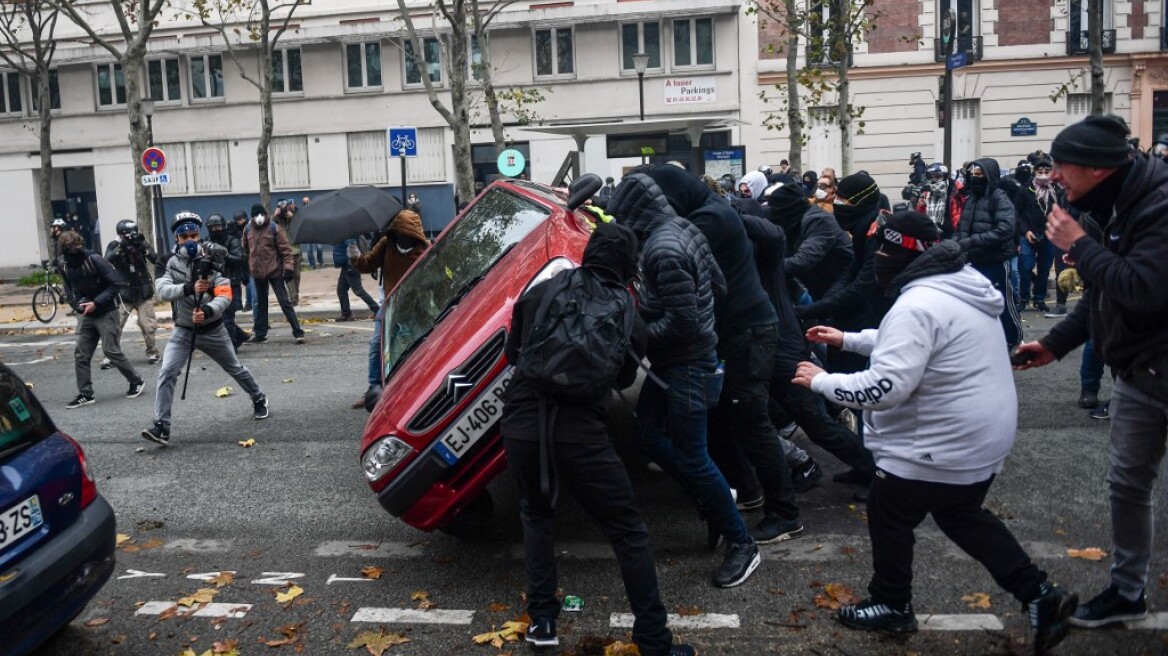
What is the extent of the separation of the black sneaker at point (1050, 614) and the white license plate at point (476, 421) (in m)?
2.38

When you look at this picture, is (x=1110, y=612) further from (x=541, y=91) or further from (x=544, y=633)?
→ (x=541, y=91)

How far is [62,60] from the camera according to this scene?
35.7 metres

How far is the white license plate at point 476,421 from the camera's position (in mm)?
4914

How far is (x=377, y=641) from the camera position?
177 inches

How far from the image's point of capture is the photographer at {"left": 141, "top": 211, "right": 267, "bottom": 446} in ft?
27.5

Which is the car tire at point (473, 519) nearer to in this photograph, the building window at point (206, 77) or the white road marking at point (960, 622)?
the white road marking at point (960, 622)

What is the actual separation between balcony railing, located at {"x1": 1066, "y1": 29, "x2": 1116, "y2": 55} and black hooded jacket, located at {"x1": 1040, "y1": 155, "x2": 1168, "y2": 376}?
30268 mm

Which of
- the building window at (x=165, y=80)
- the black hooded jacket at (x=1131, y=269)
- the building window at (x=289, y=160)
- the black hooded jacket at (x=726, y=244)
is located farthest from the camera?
the building window at (x=165, y=80)

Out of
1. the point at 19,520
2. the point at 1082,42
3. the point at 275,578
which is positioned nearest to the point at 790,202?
the point at 275,578

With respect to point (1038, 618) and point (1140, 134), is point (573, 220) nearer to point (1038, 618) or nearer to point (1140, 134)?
point (1038, 618)

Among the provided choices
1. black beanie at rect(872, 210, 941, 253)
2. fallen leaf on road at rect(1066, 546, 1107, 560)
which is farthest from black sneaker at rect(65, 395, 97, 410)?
fallen leaf on road at rect(1066, 546, 1107, 560)

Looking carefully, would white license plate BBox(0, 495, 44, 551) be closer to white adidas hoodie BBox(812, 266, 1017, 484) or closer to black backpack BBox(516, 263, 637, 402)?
black backpack BBox(516, 263, 637, 402)

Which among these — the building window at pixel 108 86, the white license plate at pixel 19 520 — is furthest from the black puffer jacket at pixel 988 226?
the building window at pixel 108 86

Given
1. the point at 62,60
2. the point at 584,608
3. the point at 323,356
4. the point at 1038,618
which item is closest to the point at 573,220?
the point at 584,608
